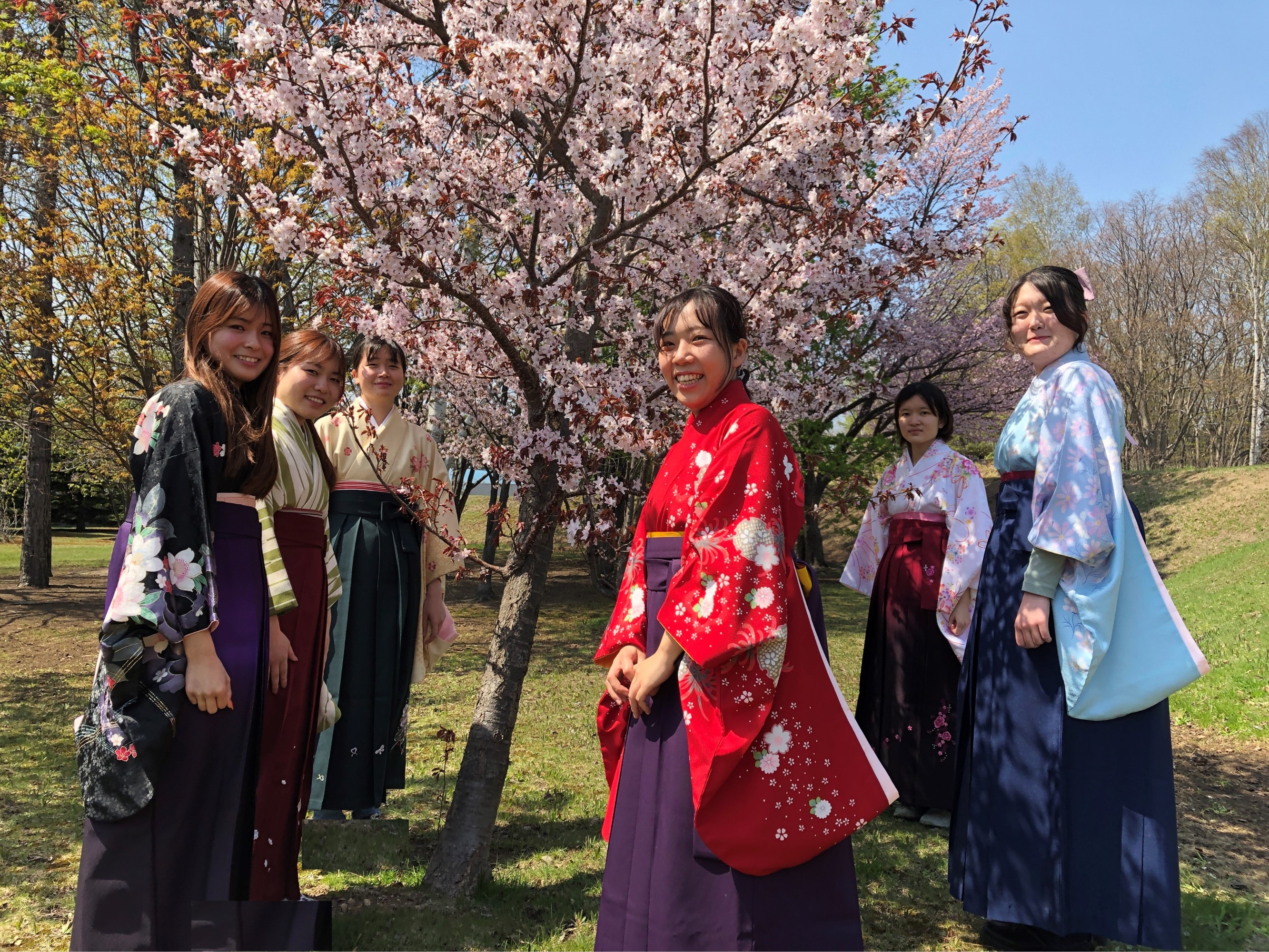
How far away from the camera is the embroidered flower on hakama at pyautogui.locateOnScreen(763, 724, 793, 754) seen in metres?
1.88

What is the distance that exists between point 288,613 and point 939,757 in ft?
9.14

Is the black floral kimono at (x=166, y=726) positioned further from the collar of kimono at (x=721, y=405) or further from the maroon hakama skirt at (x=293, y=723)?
the collar of kimono at (x=721, y=405)

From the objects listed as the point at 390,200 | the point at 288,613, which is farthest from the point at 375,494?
the point at 390,200

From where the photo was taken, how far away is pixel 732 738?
1840mm

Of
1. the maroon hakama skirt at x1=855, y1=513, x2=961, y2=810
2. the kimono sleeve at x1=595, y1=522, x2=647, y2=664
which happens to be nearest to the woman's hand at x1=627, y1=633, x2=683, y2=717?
the kimono sleeve at x1=595, y1=522, x2=647, y2=664

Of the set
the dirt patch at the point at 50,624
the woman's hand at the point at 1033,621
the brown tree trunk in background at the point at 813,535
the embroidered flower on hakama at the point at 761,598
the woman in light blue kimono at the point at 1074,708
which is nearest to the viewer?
the embroidered flower on hakama at the point at 761,598

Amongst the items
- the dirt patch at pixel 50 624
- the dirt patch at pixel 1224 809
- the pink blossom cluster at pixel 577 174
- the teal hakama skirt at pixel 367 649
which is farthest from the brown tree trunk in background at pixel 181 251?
the dirt patch at pixel 1224 809

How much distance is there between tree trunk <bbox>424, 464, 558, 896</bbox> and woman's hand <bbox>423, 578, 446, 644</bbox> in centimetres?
68

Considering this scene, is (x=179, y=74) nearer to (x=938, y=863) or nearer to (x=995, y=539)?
(x=995, y=539)

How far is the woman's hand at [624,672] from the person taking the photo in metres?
2.09

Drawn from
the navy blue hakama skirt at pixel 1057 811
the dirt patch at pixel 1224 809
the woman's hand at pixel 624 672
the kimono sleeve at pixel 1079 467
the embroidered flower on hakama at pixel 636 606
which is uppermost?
the kimono sleeve at pixel 1079 467

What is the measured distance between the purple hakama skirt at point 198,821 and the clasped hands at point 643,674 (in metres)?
0.92

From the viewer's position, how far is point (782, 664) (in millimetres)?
1922

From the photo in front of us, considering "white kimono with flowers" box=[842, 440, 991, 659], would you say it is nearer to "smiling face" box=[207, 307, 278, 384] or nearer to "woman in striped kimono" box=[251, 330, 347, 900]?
"woman in striped kimono" box=[251, 330, 347, 900]
